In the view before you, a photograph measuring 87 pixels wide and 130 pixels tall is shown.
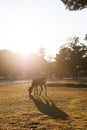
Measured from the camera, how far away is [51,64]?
136 m

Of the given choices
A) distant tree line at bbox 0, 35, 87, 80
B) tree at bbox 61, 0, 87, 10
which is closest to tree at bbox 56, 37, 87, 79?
distant tree line at bbox 0, 35, 87, 80

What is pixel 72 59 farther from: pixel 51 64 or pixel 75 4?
pixel 75 4

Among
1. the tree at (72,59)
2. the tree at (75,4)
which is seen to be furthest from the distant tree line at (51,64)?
the tree at (75,4)

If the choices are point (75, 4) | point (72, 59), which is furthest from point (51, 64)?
point (75, 4)

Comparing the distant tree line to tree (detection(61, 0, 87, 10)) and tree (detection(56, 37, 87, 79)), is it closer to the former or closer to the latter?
tree (detection(56, 37, 87, 79))

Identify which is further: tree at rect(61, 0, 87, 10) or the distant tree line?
the distant tree line

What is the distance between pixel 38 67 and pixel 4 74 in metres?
18.5

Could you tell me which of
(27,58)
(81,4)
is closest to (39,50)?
(27,58)

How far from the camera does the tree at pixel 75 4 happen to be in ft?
81.1

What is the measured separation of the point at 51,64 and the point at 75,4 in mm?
111185

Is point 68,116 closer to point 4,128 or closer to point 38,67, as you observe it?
point 4,128

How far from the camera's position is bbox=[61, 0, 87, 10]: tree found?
81.1 ft

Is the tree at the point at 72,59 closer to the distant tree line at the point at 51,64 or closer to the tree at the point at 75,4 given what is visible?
the distant tree line at the point at 51,64

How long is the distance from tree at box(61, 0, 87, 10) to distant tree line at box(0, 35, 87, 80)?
74.5 metres
